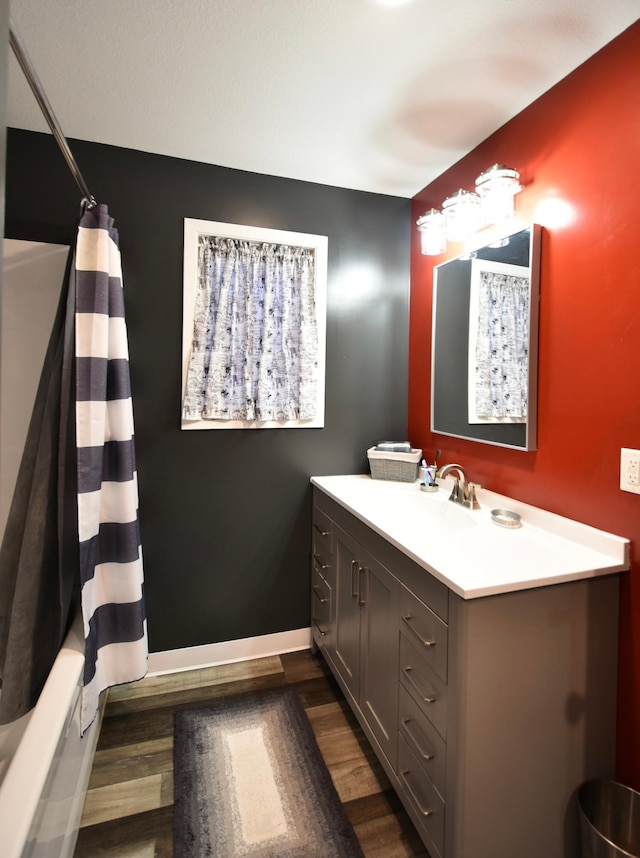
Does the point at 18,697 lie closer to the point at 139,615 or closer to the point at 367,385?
the point at 139,615

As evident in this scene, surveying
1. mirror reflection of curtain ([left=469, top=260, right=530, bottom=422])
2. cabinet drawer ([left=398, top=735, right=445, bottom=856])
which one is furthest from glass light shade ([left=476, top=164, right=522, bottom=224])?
cabinet drawer ([left=398, top=735, right=445, bottom=856])

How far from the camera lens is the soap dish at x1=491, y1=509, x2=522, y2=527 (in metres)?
1.59

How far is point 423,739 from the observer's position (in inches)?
49.6

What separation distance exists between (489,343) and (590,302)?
18.4 inches

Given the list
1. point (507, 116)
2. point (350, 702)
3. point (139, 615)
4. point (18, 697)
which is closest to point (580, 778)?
point (350, 702)

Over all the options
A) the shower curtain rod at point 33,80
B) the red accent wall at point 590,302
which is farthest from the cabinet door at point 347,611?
the shower curtain rod at point 33,80

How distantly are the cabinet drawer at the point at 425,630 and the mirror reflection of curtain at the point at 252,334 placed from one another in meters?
1.16

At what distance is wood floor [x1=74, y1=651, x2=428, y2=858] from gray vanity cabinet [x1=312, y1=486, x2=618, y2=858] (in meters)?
0.17

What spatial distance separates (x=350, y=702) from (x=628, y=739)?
0.97 m

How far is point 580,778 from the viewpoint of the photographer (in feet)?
4.06

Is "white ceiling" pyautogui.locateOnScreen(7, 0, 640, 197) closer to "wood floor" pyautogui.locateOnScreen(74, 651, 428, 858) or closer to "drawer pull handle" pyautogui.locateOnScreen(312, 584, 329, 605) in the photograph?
"drawer pull handle" pyautogui.locateOnScreen(312, 584, 329, 605)

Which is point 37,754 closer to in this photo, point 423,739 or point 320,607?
point 423,739

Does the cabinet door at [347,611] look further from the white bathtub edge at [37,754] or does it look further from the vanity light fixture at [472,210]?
the vanity light fixture at [472,210]

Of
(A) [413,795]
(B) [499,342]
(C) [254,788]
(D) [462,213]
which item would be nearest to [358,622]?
(A) [413,795]
